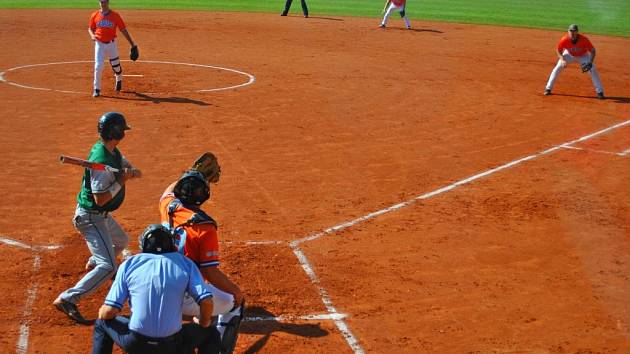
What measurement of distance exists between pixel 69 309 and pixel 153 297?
3.19 m

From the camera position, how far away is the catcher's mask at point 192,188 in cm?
730

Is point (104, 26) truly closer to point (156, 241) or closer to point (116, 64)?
point (116, 64)

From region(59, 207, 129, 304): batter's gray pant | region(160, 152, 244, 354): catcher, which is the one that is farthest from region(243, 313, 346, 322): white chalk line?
region(59, 207, 129, 304): batter's gray pant

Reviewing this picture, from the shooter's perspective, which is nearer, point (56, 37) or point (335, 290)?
point (335, 290)

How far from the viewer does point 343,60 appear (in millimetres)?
27188

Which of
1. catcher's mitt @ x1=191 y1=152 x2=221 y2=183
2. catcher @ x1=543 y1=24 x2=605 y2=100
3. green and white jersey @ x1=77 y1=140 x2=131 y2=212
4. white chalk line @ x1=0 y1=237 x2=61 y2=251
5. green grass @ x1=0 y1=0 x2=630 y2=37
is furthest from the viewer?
green grass @ x1=0 y1=0 x2=630 y2=37

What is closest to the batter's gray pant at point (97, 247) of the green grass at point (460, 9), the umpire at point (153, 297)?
the umpire at point (153, 297)

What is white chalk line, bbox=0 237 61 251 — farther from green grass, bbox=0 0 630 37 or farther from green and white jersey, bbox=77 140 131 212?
green grass, bbox=0 0 630 37

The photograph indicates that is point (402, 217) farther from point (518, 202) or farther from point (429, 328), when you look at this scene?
point (429, 328)

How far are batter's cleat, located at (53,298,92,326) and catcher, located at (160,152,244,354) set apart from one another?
1.96 meters

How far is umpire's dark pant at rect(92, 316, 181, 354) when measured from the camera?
20.0 feet

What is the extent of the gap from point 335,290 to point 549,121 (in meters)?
11.4

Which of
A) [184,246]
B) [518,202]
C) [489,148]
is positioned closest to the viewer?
[184,246]

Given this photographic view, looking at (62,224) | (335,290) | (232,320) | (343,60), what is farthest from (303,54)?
(232,320)
